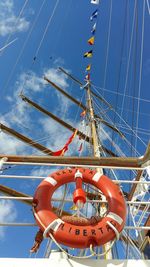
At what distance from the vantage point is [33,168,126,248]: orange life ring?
1.88m

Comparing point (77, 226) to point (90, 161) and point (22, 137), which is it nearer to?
point (90, 161)

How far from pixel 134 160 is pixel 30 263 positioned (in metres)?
1.52

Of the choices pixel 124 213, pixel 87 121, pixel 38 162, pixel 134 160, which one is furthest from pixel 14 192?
pixel 87 121

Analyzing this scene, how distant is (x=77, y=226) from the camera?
194cm

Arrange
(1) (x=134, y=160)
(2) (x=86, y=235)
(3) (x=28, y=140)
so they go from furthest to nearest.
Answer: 1. (3) (x=28, y=140)
2. (1) (x=134, y=160)
3. (2) (x=86, y=235)

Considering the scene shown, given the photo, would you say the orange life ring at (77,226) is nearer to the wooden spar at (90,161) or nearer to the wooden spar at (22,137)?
the wooden spar at (90,161)

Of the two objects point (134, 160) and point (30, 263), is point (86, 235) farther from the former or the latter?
point (134, 160)

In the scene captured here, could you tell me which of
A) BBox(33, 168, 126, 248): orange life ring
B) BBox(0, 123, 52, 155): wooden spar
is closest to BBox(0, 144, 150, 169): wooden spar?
BBox(33, 168, 126, 248): orange life ring

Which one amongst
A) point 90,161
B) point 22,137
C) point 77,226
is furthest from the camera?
point 22,137

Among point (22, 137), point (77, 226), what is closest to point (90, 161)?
point (77, 226)

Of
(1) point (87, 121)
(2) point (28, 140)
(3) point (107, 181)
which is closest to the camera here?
(3) point (107, 181)

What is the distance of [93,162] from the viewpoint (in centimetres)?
282

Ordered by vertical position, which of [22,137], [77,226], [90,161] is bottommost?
[77,226]

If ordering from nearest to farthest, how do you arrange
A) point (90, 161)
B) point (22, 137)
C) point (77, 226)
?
point (77, 226)
point (90, 161)
point (22, 137)
